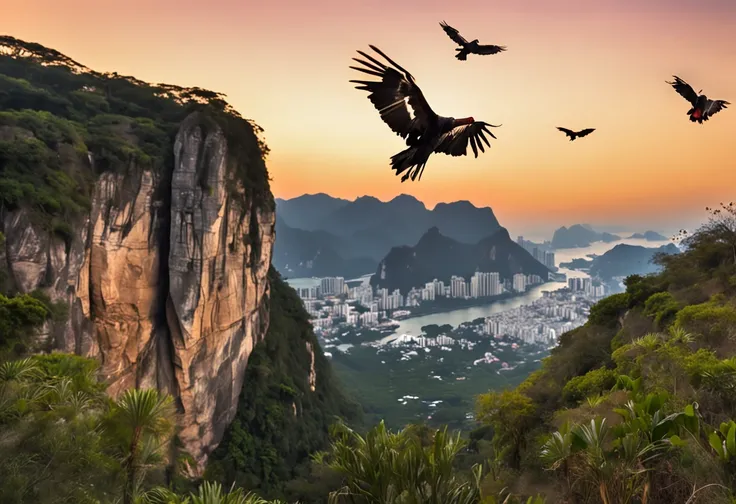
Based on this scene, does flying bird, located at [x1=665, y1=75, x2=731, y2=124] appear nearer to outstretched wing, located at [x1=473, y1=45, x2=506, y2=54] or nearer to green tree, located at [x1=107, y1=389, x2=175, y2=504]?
outstretched wing, located at [x1=473, y1=45, x2=506, y2=54]

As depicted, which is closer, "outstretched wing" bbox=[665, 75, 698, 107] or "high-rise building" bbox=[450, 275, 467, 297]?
"outstretched wing" bbox=[665, 75, 698, 107]

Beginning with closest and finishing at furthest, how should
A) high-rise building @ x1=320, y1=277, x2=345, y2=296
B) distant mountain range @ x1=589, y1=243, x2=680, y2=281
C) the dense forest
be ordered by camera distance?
the dense forest, high-rise building @ x1=320, y1=277, x2=345, y2=296, distant mountain range @ x1=589, y1=243, x2=680, y2=281

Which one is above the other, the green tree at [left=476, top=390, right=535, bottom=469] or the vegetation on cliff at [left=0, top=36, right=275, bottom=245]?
the vegetation on cliff at [left=0, top=36, right=275, bottom=245]

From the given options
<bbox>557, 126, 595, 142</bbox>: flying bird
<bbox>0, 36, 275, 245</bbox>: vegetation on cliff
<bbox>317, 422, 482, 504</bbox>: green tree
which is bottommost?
<bbox>317, 422, 482, 504</bbox>: green tree

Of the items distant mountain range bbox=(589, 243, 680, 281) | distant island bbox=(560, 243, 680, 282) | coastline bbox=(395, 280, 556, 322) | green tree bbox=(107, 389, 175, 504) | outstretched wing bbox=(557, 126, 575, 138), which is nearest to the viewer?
outstretched wing bbox=(557, 126, 575, 138)

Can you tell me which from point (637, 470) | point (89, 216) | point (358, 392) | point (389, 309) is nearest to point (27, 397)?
point (637, 470)

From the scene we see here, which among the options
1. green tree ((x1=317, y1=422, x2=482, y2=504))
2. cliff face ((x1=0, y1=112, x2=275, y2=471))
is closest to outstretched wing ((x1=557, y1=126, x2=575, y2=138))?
green tree ((x1=317, y1=422, x2=482, y2=504))
